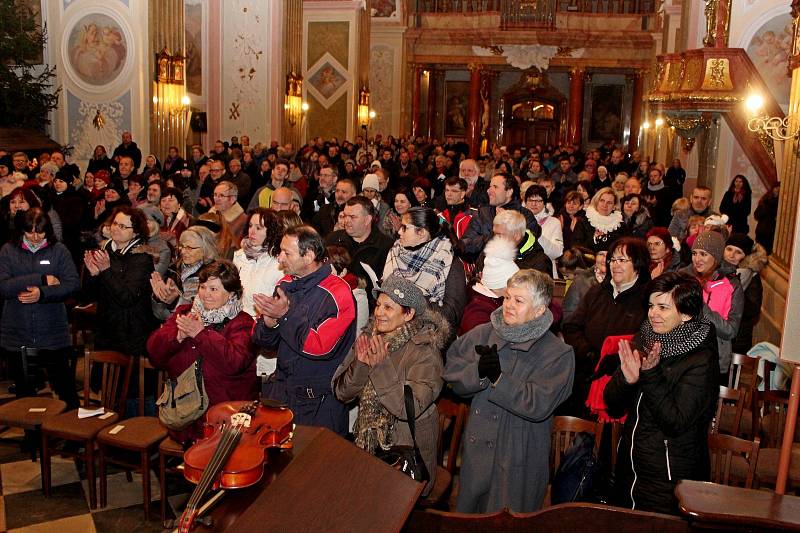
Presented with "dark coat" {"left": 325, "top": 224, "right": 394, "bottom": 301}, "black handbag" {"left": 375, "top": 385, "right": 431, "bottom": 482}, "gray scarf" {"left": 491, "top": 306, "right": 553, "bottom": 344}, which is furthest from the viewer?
"dark coat" {"left": 325, "top": 224, "right": 394, "bottom": 301}

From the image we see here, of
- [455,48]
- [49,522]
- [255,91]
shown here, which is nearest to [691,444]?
[49,522]

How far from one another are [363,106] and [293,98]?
5.28 metres

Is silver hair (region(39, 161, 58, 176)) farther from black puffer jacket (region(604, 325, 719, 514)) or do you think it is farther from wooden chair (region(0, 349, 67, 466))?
black puffer jacket (region(604, 325, 719, 514))

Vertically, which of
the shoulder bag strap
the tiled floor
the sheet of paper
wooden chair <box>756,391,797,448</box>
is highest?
the shoulder bag strap

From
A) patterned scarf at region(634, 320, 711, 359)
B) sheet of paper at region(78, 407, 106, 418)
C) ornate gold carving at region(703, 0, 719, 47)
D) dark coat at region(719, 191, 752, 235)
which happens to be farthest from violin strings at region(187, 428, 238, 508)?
ornate gold carving at region(703, 0, 719, 47)

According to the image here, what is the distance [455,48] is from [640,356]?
29.5 metres

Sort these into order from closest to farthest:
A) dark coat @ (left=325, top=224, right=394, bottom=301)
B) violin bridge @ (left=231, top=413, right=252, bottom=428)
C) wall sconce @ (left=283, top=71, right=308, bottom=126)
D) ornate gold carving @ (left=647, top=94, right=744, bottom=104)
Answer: violin bridge @ (left=231, top=413, right=252, bottom=428)
dark coat @ (left=325, top=224, right=394, bottom=301)
ornate gold carving @ (left=647, top=94, right=744, bottom=104)
wall sconce @ (left=283, top=71, right=308, bottom=126)

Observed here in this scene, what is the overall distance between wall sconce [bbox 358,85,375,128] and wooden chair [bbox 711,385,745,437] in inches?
770

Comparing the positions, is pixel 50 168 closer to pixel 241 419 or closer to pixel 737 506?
pixel 241 419

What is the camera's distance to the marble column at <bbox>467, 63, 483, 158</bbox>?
3195 cm

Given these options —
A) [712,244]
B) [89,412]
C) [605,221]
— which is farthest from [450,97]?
[89,412]

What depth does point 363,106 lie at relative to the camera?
2442cm

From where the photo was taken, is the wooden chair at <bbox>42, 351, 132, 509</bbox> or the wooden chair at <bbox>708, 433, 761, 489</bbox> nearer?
the wooden chair at <bbox>708, 433, 761, 489</bbox>

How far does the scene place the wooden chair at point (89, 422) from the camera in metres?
4.72
